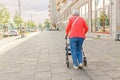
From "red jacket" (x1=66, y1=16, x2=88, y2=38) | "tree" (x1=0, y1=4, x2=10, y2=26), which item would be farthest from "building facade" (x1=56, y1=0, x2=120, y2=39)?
"tree" (x1=0, y1=4, x2=10, y2=26)

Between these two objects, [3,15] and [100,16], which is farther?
[3,15]

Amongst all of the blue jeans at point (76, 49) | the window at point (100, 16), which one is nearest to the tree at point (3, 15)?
the window at point (100, 16)

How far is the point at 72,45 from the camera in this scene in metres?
6.65

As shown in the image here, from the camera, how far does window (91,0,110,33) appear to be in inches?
806

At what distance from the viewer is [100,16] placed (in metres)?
22.9

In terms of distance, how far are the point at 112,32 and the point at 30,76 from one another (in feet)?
46.8

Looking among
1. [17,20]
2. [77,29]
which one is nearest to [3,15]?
[17,20]

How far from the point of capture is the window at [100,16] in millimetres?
20484

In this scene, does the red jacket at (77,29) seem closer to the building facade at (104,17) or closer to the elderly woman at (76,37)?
the elderly woman at (76,37)

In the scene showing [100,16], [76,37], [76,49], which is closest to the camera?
[76,37]

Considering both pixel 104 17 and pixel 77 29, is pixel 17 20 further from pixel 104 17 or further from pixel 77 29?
pixel 77 29

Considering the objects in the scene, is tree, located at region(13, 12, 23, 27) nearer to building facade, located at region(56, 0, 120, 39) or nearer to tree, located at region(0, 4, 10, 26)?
tree, located at region(0, 4, 10, 26)

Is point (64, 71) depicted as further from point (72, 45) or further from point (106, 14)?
point (106, 14)

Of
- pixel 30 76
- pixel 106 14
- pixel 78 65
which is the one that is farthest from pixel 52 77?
pixel 106 14
